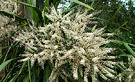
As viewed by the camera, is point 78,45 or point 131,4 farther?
point 131,4

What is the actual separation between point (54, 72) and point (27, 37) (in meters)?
0.32

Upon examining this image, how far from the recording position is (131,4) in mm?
2623

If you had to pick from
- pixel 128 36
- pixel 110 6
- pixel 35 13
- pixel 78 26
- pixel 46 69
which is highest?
pixel 110 6

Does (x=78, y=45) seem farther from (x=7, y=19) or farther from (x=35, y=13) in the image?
(x=7, y=19)

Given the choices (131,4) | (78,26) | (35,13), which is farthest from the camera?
(131,4)

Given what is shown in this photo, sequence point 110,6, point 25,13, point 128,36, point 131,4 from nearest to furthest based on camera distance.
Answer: point 25,13 → point 128,36 → point 131,4 → point 110,6

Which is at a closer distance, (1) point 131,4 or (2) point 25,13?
(2) point 25,13

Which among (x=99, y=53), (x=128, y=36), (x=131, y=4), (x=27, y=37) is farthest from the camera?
(x=131, y=4)

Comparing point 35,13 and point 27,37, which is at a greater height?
point 35,13

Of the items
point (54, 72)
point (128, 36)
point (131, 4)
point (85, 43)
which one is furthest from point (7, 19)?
point (131, 4)

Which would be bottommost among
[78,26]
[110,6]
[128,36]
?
[128,36]

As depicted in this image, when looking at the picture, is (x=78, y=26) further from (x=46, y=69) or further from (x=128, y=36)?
(x=128, y=36)

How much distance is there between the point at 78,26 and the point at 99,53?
22cm

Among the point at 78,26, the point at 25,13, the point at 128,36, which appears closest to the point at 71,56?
the point at 78,26
